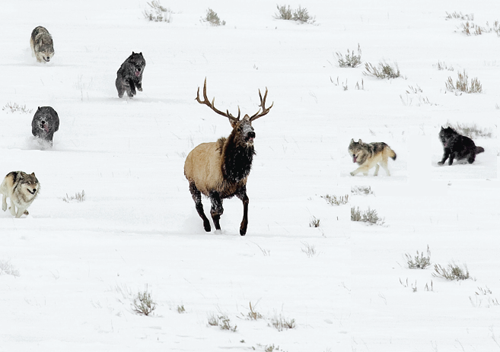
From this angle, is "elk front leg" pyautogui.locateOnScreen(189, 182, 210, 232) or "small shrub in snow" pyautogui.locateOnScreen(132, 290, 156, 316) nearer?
"small shrub in snow" pyautogui.locateOnScreen(132, 290, 156, 316)

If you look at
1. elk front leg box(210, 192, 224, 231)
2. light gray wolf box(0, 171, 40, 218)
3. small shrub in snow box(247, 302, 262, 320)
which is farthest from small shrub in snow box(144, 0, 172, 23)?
small shrub in snow box(247, 302, 262, 320)

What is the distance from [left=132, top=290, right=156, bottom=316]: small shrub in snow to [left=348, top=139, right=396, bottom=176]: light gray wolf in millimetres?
2910

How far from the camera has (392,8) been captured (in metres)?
20.4

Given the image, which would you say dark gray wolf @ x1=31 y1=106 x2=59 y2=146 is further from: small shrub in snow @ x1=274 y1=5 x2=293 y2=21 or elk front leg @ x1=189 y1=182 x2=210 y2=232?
small shrub in snow @ x1=274 y1=5 x2=293 y2=21

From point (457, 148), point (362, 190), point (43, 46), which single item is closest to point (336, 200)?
point (362, 190)

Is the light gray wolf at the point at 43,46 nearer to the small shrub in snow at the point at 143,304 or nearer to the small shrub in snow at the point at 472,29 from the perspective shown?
the small shrub in snow at the point at 472,29

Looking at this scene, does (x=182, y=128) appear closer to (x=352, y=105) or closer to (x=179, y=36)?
(x=352, y=105)

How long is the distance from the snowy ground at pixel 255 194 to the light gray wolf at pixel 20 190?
0.29 meters

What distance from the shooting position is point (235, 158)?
8039mm

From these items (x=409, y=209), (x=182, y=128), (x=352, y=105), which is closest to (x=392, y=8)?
(x=352, y=105)

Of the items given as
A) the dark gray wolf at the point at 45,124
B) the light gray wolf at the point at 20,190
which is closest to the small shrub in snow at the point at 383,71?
the dark gray wolf at the point at 45,124

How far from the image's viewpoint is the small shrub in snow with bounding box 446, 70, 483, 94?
12.9 metres

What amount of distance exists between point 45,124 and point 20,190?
2914 millimetres

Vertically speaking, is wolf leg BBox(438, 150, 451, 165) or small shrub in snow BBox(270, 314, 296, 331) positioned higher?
wolf leg BBox(438, 150, 451, 165)
